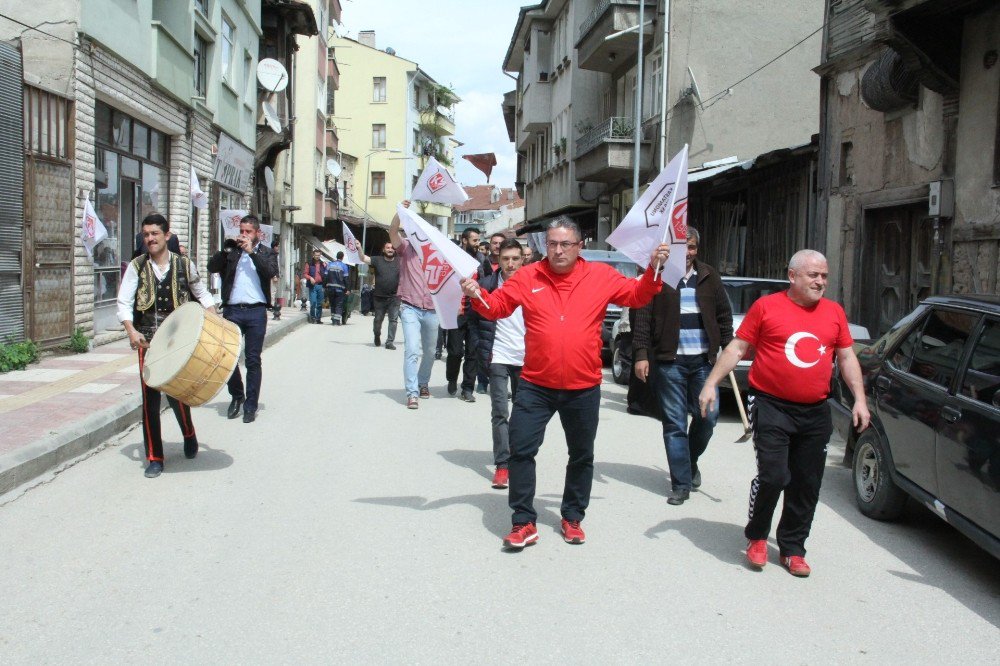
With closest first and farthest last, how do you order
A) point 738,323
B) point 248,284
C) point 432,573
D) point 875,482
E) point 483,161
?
point 432,573
point 875,482
point 248,284
point 738,323
point 483,161

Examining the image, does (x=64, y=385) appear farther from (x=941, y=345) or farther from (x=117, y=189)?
(x=941, y=345)

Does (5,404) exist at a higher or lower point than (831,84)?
lower

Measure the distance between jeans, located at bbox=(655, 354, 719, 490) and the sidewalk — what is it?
440 centimetres

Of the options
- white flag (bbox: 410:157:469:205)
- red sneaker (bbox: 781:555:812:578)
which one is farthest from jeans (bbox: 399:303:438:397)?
red sneaker (bbox: 781:555:812:578)

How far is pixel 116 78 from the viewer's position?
14.7m

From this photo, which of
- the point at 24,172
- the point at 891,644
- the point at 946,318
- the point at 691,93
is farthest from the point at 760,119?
the point at 891,644

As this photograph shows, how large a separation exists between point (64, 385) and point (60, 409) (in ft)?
5.61

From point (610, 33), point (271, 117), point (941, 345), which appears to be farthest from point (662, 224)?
point (271, 117)

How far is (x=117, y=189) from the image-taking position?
16.2 metres

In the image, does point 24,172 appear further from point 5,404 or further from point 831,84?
point 831,84

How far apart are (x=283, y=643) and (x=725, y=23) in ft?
78.3

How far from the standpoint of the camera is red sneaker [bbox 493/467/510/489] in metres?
6.73

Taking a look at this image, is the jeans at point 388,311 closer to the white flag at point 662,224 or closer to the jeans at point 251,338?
the jeans at point 251,338

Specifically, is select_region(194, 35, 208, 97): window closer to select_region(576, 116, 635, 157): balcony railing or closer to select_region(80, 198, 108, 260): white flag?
select_region(80, 198, 108, 260): white flag
